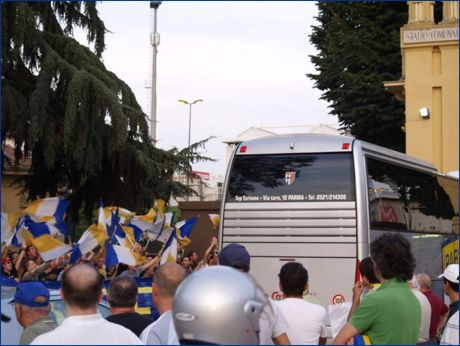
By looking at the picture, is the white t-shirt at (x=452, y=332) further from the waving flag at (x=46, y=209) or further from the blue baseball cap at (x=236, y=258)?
the waving flag at (x=46, y=209)

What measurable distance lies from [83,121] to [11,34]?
7.05 feet

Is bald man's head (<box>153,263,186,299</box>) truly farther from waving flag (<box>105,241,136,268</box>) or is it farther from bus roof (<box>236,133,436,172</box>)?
bus roof (<box>236,133,436,172</box>)

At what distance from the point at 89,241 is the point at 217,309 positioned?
30.0ft

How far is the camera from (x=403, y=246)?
4.54 meters

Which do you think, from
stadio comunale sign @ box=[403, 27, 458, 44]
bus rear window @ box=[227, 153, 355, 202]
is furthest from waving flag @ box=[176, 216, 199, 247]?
stadio comunale sign @ box=[403, 27, 458, 44]

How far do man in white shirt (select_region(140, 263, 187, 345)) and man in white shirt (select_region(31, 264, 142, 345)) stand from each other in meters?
0.63

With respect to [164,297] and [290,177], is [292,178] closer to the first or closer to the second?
[290,177]

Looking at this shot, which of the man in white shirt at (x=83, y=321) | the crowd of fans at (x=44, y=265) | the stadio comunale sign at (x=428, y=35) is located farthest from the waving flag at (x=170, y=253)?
the stadio comunale sign at (x=428, y=35)

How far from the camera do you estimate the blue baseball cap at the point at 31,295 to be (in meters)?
5.34

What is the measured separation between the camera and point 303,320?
5629mm

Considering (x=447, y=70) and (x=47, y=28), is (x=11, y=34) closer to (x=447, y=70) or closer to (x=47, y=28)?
(x=47, y=28)

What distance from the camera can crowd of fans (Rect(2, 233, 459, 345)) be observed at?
3.27 m

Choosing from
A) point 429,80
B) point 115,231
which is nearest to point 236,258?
point 115,231

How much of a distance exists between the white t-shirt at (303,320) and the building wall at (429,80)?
67.3 ft
